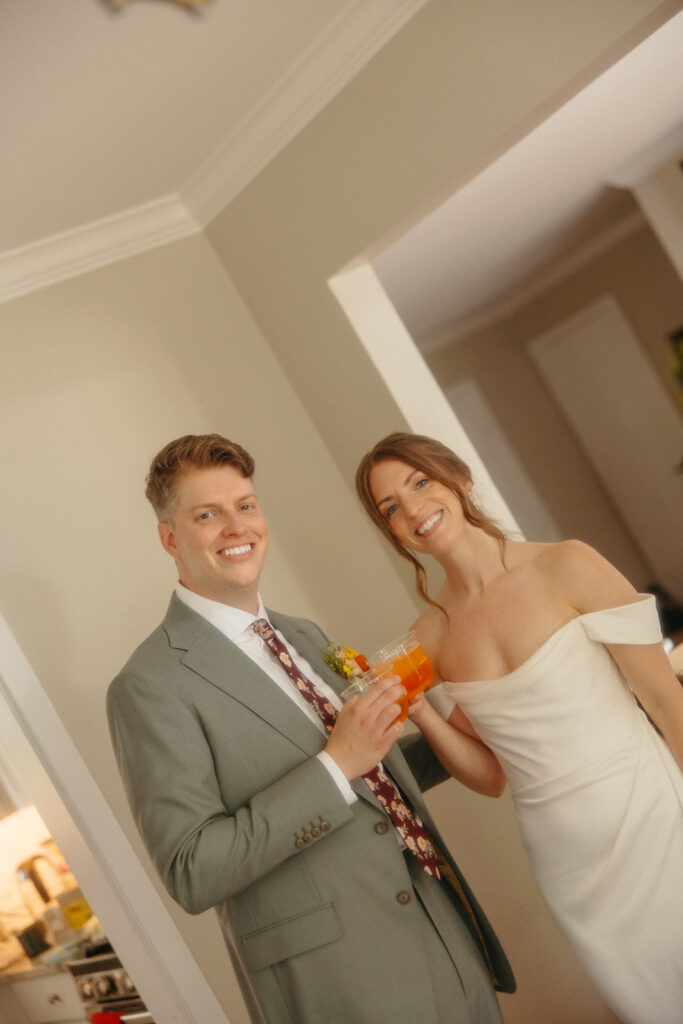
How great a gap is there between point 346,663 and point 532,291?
6662 mm

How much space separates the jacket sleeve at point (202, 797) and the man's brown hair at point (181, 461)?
40 centimetres

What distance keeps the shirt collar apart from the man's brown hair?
0.64 feet

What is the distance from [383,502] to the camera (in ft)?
7.22

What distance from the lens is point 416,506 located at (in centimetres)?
213

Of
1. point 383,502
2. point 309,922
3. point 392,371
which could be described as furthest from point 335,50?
point 309,922

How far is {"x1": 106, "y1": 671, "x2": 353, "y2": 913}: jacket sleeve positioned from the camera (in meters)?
1.68

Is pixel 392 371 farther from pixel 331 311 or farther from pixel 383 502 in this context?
pixel 383 502

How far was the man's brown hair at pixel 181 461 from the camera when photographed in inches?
78.4

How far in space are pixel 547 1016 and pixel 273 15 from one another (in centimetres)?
336

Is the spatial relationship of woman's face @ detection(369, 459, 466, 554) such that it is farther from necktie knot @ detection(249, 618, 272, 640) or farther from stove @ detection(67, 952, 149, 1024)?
stove @ detection(67, 952, 149, 1024)

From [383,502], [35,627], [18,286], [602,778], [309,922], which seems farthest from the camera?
[18,286]

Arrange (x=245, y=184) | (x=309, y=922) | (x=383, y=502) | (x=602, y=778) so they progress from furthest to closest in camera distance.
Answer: (x=245, y=184), (x=383, y=502), (x=602, y=778), (x=309, y=922)

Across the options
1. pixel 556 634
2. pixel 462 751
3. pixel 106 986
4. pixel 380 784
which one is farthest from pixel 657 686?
pixel 106 986

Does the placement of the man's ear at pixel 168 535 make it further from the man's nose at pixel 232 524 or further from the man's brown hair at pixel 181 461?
the man's nose at pixel 232 524
